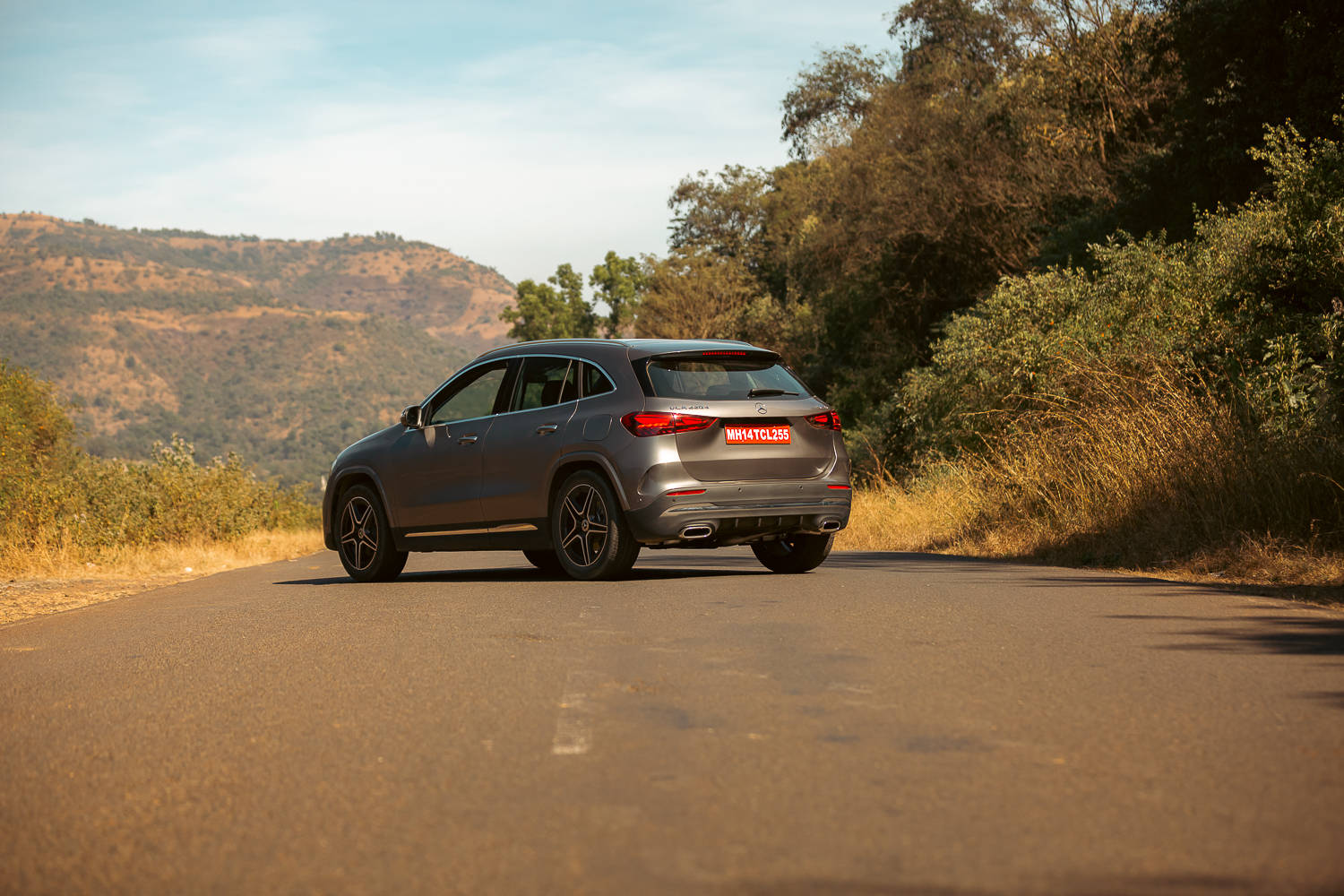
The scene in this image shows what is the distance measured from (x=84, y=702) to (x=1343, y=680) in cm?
559

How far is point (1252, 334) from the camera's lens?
15922 mm

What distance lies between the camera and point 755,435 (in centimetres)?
1095

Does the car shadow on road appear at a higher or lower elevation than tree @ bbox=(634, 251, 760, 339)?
lower

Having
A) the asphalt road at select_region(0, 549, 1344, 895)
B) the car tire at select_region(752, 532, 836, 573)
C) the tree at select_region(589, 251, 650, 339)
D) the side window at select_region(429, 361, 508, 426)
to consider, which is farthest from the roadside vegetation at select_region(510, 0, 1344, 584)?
the tree at select_region(589, 251, 650, 339)

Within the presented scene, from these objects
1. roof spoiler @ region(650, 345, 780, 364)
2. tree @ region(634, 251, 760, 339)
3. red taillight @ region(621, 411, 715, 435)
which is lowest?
red taillight @ region(621, 411, 715, 435)

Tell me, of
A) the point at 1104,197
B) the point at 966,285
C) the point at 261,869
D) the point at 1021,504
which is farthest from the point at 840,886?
the point at 966,285

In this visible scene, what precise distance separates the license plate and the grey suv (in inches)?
0.4

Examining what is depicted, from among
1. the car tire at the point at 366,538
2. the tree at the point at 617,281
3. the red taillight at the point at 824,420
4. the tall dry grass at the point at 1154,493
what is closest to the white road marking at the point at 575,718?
the red taillight at the point at 824,420

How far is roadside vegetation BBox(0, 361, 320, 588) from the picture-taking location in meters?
19.9

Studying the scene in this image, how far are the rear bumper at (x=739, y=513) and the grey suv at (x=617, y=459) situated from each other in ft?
0.03

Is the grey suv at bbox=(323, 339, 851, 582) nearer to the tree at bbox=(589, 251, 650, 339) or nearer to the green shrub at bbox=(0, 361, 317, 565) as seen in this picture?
the green shrub at bbox=(0, 361, 317, 565)

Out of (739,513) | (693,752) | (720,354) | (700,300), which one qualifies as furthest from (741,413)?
(700,300)

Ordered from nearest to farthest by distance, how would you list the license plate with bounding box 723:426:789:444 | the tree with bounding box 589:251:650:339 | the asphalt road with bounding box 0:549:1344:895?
the asphalt road with bounding box 0:549:1344:895 → the license plate with bounding box 723:426:789:444 → the tree with bounding box 589:251:650:339

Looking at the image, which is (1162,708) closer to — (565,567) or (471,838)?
(471,838)
